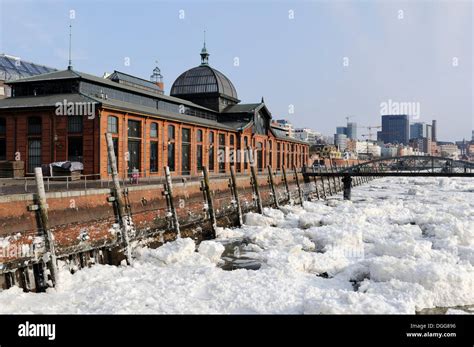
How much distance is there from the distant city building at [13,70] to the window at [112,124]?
43.2 metres

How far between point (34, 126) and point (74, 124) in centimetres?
367

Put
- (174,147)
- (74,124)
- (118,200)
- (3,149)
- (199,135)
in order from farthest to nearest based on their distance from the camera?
(199,135), (174,147), (3,149), (74,124), (118,200)

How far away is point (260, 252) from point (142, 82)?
34.7 meters

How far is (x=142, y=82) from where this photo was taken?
167 feet

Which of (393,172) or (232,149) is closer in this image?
(232,149)

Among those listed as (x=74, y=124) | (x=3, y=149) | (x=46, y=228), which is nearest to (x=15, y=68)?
(x=3, y=149)

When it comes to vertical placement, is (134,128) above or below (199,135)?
below

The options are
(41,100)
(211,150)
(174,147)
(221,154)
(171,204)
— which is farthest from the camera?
(221,154)

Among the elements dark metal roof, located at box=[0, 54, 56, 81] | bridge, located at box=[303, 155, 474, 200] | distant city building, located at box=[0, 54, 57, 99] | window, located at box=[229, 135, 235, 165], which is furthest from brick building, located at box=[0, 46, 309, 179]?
dark metal roof, located at box=[0, 54, 56, 81]

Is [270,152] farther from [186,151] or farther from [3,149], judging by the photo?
[3,149]

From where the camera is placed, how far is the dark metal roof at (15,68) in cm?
7200

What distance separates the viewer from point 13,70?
74000 mm
